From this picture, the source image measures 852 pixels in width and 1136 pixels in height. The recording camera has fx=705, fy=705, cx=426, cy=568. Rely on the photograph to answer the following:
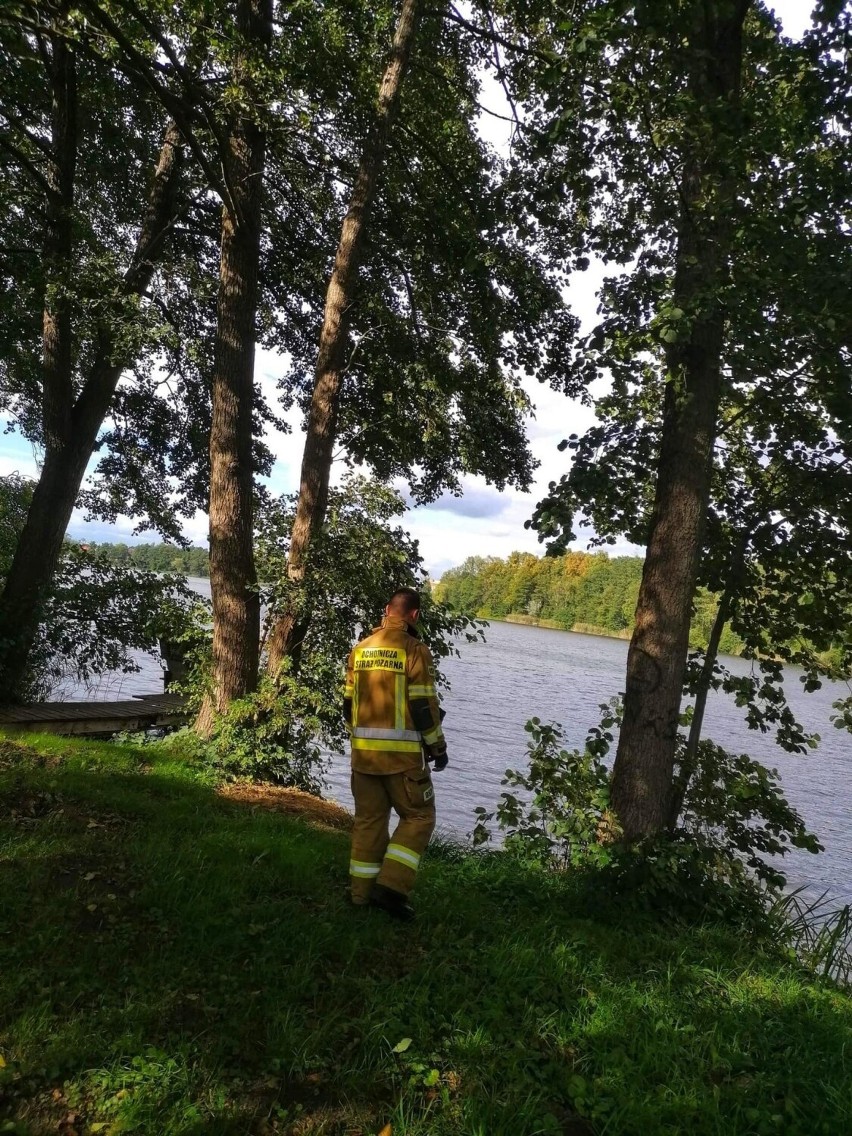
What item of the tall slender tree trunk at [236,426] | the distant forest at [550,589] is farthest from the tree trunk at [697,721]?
the distant forest at [550,589]

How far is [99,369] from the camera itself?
11234mm

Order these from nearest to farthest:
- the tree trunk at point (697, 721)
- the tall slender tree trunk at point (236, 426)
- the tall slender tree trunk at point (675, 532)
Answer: the tall slender tree trunk at point (675, 532), the tree trunk at point (697, 721), the tall slender tree trunk at point (236, 426)

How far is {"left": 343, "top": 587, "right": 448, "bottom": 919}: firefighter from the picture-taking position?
4453 mm

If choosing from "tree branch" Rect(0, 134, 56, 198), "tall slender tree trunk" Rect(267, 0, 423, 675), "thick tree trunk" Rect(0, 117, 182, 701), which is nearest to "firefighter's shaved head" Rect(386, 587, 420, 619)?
"tall slender tree trunk" Rect(267, 0, 423, 675)

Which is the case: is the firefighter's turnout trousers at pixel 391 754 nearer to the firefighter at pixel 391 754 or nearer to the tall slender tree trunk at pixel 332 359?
the firefighter at pixel 391 754

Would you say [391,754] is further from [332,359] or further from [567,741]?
[332,359]

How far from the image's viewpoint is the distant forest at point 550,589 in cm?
6762

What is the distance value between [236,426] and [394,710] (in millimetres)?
4843

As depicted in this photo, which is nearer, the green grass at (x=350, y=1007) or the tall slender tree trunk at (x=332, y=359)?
the green grass at (x=350, y=1007)

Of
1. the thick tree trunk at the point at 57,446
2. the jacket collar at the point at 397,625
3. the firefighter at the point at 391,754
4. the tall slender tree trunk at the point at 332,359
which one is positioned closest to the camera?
the firefighter at the point at 391,754

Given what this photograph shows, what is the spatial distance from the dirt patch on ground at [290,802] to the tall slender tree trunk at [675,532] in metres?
2.71

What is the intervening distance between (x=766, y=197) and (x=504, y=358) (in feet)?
18.1

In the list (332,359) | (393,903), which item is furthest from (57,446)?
(393,903)

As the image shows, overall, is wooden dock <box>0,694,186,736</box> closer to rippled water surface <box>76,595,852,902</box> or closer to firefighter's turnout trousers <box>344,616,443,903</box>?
rippled water surface <box>76,595,852,902</box>
